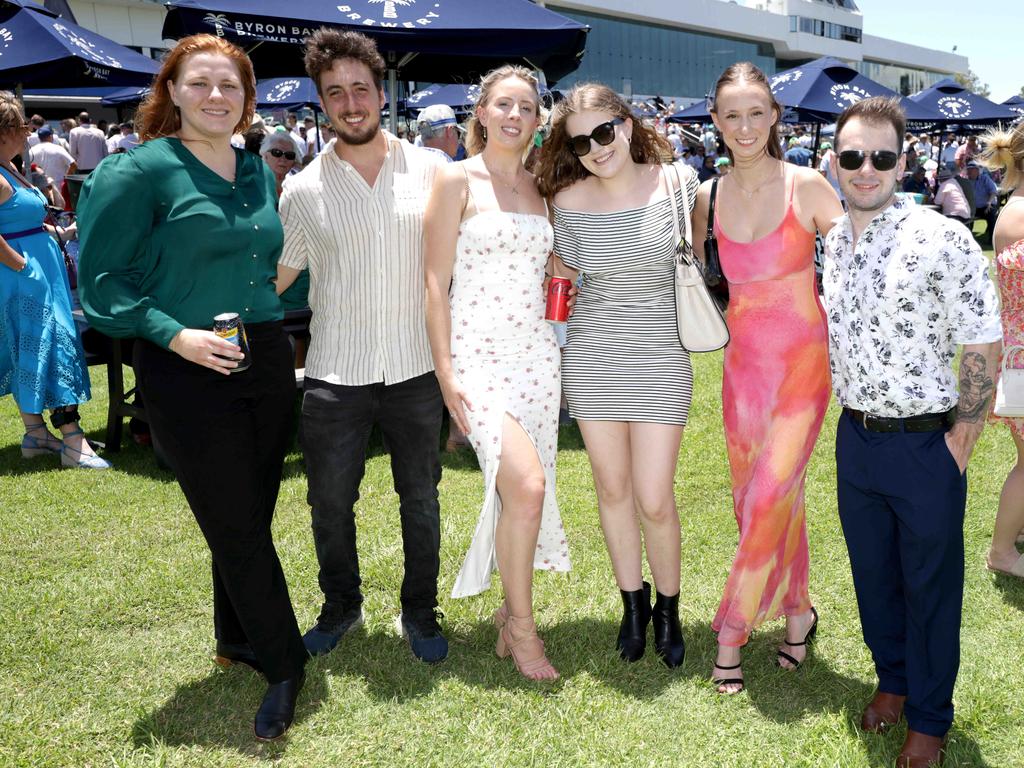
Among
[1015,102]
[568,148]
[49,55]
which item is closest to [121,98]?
[49,55]

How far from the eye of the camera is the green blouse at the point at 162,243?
9.44 feet

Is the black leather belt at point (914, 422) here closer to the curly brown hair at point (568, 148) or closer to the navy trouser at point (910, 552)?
the navy trouser at point (910, 552)

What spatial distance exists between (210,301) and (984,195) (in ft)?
63.7

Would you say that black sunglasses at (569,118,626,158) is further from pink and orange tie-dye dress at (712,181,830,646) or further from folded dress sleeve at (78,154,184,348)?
folded dress sleeve at (78,154,184,348)

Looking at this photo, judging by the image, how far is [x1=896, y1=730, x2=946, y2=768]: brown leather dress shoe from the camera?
288 centimetres

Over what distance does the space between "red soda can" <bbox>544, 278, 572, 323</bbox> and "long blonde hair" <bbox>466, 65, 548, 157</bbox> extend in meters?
0.56

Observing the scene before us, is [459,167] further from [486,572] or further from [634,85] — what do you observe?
[634,85]

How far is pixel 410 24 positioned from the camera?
5852mm

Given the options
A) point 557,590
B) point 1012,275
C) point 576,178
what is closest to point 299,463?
point 557,590

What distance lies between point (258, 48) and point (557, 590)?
465 cm

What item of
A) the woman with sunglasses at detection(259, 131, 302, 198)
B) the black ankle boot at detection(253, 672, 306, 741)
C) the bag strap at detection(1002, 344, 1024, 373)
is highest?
the woman with sunglasses at detection(259, 131, 302, 198)

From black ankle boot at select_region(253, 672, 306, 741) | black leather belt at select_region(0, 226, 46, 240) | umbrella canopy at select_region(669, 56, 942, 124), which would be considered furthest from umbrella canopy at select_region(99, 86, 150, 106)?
black ankle boot at select_region(253, 672, 306, 741)

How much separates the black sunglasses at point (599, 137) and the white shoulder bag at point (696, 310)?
0.50 meters

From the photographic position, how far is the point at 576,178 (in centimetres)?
363
